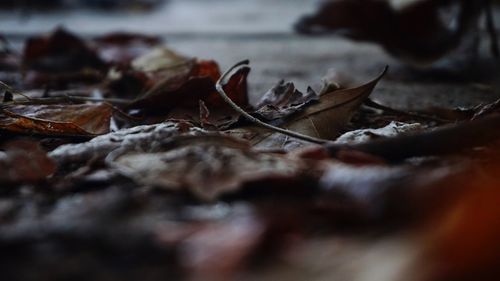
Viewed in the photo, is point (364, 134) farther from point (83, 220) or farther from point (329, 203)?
point (83, 220)

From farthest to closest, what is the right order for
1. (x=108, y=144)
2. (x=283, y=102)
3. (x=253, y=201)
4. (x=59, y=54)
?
(x=59, y=54) → (x=283, y=102) → (x=108, y=144) → (x=253, y=201)

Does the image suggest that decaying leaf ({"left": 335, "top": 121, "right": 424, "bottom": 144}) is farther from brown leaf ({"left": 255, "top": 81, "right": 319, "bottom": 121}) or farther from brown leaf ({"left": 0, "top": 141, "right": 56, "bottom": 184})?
brown leaf ({"left": 0, "top": 141, "right": 56, "bottom": 184})

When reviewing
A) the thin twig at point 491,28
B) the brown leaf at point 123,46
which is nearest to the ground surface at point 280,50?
the thin twig at point 491,28

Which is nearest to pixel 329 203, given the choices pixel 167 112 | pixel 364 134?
pixel 364 134

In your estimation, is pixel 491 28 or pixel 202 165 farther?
pixel 491 28

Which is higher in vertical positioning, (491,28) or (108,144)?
(491,28)

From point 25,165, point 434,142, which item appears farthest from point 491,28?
point 25,165

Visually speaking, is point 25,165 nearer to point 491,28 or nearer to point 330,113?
point 330,113
